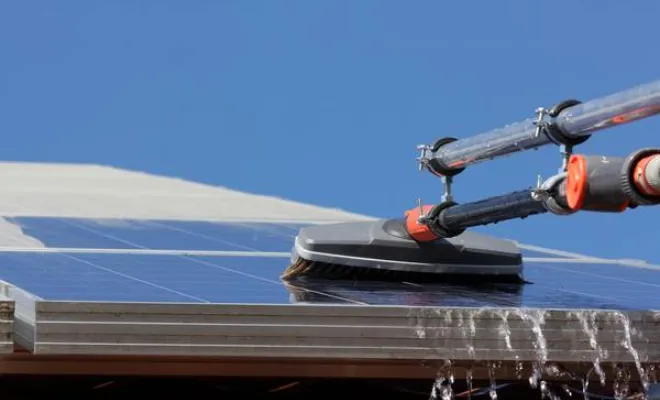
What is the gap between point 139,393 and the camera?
6.70 m

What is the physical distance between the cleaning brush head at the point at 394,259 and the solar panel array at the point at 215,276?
4.7 inches

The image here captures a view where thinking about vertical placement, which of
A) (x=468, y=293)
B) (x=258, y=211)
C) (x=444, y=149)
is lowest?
(x=468, y=293)

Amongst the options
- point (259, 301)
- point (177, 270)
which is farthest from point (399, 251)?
point (259, 301)

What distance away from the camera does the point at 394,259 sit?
6938 millimetres

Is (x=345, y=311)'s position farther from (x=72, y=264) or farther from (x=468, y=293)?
(x=72, y=264)

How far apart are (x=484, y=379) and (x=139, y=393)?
131cm

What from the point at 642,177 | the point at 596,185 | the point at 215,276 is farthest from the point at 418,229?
the point at 642,177

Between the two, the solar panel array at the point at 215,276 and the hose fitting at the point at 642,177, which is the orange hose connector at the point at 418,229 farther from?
the hose fitting at the point at 642,177

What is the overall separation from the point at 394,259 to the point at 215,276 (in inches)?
28.3

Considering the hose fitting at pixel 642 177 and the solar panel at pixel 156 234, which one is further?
the solar panel at pixel 156 234

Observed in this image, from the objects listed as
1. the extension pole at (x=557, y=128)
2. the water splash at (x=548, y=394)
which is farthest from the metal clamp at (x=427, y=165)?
the water splash at (x=548, y=394)

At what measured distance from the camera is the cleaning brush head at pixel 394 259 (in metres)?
6.91

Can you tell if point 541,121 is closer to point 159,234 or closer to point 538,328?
point 538,328

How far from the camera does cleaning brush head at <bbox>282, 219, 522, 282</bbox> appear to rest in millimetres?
6910
